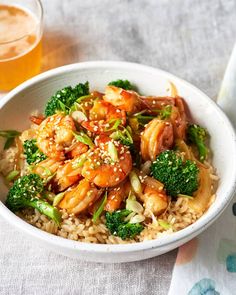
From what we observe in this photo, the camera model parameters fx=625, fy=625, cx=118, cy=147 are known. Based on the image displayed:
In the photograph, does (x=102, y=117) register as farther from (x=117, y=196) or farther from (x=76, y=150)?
(x=117, y=196)

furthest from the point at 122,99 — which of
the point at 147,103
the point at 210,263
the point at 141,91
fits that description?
the point at 210,263

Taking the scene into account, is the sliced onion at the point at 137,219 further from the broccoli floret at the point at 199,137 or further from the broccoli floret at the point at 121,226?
the broccoli floret at the point at 199,137

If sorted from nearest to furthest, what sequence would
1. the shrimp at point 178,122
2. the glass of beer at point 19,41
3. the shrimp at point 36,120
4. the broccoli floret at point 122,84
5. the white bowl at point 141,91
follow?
the white bowl at point 141,91, the shrimp at point 178,122, the shrimp at point 36,120, the broccoli floret at point 122,84, the glass of beer at point 19,41

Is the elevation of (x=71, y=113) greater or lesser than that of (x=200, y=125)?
greater

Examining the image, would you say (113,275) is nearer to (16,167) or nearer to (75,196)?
(75,196)

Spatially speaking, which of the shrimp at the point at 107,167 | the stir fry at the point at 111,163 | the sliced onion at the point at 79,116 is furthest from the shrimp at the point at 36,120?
the shrimp at the point at 107,167

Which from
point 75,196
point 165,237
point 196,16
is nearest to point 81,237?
point 75,196

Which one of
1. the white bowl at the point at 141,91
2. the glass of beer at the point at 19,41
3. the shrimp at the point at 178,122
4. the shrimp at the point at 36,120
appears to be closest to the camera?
the white bowl at the point at 141,91
